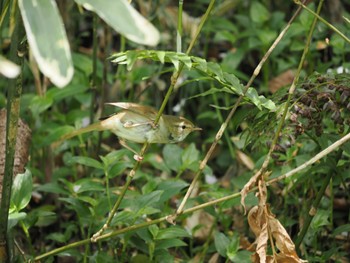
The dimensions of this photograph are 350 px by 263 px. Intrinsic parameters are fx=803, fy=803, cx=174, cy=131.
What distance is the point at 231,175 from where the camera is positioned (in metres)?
3.05

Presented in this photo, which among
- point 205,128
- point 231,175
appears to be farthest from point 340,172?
point 205,128

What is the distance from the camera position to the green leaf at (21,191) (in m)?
1.98

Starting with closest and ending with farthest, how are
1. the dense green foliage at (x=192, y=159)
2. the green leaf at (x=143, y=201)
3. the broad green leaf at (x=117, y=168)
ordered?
the dense green foliage at (x=192, y=159) < the green leaf at (x=143, y=201) < the broad green leaf at (x=117, y=168)

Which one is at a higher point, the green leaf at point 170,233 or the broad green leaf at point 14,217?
the broad green leaf at point 14,217

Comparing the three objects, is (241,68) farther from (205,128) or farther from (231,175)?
(231,175)

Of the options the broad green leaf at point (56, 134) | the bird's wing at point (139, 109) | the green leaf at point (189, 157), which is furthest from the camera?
the broad green leaf at point (56, 134)

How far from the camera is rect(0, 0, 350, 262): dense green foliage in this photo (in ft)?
6.22

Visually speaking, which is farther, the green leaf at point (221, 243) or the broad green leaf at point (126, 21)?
the green leaf at point (221, 243)

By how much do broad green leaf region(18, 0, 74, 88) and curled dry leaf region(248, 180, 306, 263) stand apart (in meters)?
0.69

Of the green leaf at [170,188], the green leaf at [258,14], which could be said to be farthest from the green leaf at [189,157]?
the green leaf at [258,14]

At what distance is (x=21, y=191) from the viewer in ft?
6.53

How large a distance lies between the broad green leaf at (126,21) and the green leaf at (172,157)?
4.54 ft

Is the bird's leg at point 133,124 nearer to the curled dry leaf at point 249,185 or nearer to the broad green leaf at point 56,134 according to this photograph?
the curled dry leaf at point 249,185

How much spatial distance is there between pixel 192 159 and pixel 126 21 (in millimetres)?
1410
